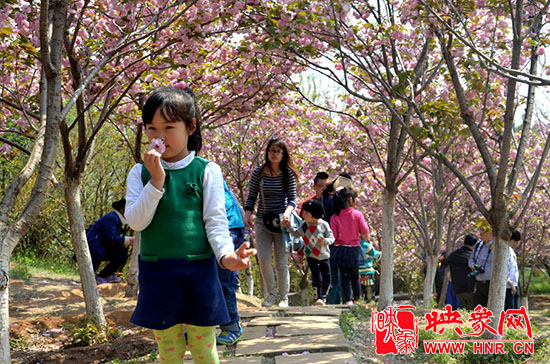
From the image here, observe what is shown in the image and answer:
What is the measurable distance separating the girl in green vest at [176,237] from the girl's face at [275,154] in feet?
11.5

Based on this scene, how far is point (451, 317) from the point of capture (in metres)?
6.14

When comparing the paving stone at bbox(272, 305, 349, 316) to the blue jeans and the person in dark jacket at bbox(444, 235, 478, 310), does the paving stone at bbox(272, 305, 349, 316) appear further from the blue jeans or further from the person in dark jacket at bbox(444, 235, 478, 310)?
the person in dark jacket at bbox(444, 235, 478, 310)

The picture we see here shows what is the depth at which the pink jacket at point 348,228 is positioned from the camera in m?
7.56

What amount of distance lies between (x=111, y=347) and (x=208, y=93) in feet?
14.9

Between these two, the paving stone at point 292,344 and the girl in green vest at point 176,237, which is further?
the paving stone at point 292,344

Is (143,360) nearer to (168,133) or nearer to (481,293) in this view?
(168,133)

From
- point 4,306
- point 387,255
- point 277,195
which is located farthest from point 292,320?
point 4,306

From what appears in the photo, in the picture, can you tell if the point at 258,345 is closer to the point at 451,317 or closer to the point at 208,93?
the point at 451,317

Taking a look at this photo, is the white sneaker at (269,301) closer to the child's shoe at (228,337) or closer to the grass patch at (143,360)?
the child's shoe at (228,337)

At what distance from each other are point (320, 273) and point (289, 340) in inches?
117

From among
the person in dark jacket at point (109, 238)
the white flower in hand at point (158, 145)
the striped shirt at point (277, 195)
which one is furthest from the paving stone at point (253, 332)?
the person in dark jacket at point (109, 238)

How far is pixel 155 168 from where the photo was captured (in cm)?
243

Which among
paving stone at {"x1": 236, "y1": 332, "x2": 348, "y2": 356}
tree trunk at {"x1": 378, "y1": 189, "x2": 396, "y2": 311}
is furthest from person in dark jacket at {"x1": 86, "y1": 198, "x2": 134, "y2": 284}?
paving stone at {"x1": 236, "y1": 332, "x2": 348, "y2": 356}

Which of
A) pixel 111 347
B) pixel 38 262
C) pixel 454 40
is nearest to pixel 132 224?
pixel 111 347
